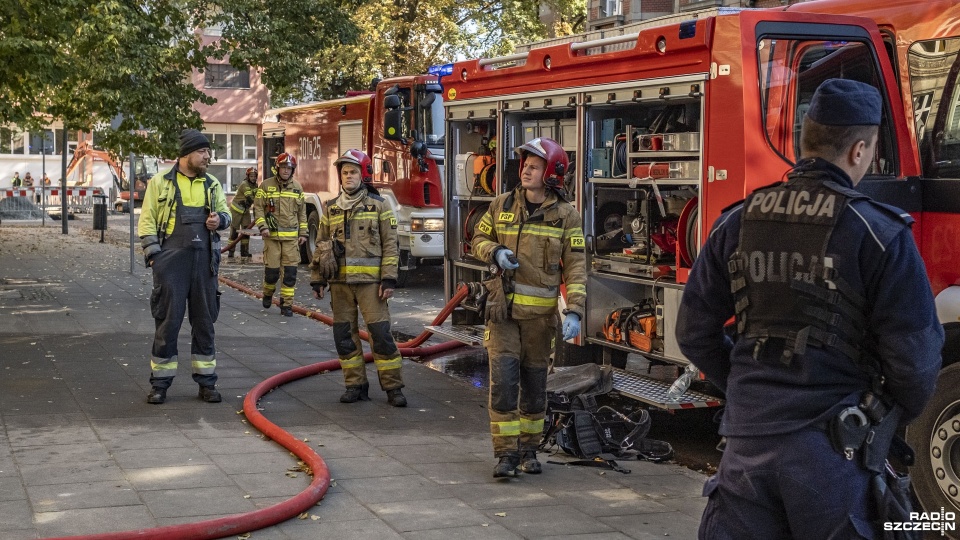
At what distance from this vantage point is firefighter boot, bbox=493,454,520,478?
662 centimetres

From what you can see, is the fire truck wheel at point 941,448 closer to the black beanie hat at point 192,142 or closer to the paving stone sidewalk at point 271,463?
the paving stone sidewalk at point 271,463

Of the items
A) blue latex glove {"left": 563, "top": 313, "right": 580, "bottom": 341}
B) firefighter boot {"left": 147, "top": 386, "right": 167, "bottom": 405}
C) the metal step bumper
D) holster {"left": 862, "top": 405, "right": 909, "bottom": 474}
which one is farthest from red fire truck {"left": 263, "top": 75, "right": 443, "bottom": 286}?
holster {"left": 862, "top": 405, "right": 909, "bottom": 474}

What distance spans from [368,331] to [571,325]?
248cm

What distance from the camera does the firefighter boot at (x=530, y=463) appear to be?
6.80 meters

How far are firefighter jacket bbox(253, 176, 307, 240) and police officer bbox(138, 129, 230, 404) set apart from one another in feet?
19.0

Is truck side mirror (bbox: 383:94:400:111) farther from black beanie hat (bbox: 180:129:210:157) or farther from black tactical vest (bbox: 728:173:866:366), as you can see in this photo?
black tactical vest (bbox: 728:173:866:366)

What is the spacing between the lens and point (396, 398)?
880 centimetres

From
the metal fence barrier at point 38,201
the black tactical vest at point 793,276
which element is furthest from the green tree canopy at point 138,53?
the metal fence barrier at point 38,201

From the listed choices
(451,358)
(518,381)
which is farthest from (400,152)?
(518,381)

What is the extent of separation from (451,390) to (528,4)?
985 inches

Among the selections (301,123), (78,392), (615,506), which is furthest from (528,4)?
(615,506)

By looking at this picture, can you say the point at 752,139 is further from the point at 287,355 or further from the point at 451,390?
the point at 287,355

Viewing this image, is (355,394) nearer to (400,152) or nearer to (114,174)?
(400,152)

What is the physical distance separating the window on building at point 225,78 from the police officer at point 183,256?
2037 inches
